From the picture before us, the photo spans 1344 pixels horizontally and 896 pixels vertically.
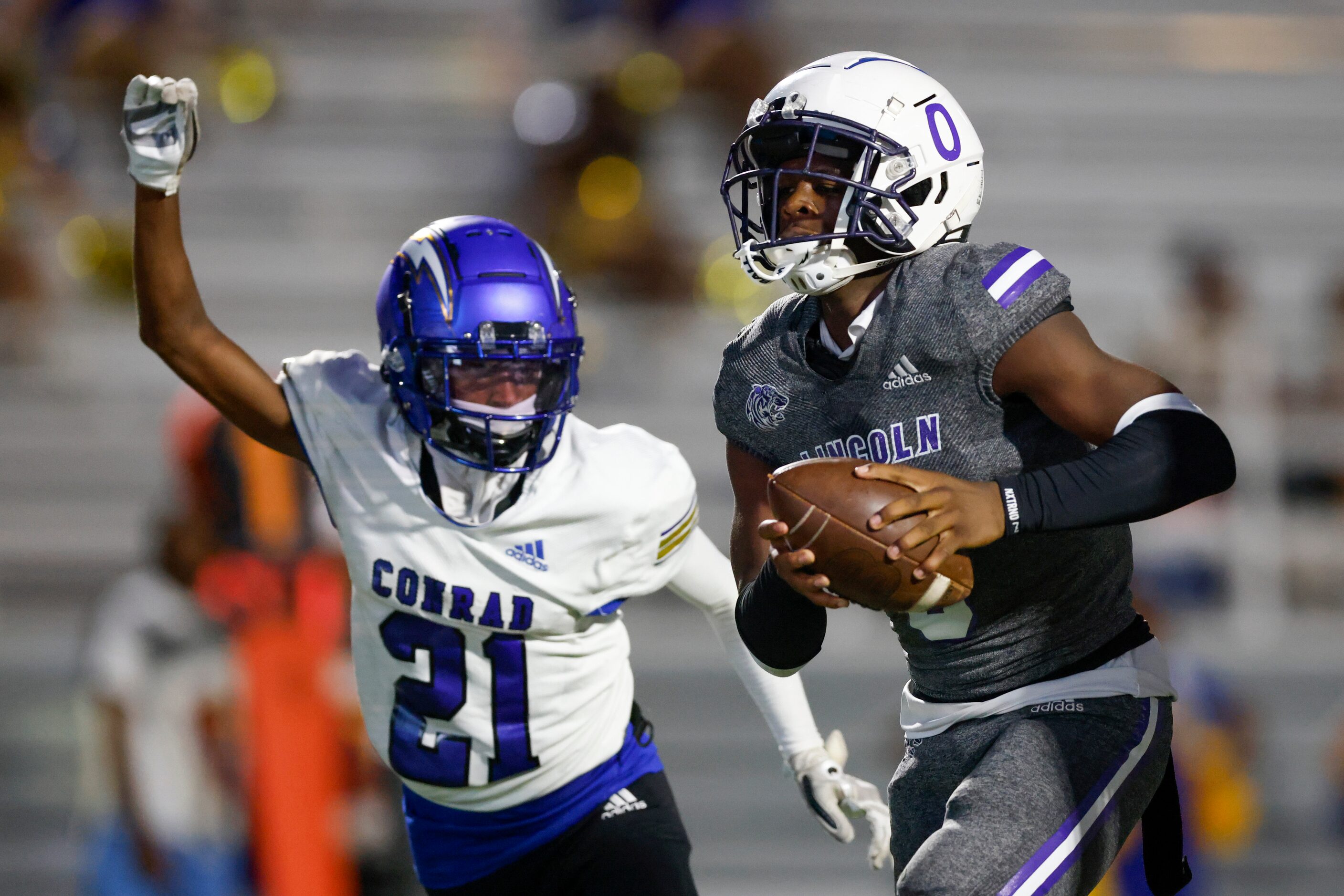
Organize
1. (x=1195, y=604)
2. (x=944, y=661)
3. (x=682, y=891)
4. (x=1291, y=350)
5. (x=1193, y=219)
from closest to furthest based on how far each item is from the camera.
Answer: (x=944, y=661) → (x=682, y=891) → (x=1195, y=604) → (x=1291, y=350) → (x=1193, y=219)

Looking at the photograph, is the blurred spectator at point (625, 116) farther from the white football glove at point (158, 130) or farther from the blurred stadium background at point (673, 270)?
the white football glove at point (158, 130)

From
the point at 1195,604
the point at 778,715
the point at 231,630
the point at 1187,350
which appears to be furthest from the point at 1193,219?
the point at 778,715

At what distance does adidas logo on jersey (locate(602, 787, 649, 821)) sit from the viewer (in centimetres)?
282

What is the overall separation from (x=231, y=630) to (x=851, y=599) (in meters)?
3.55

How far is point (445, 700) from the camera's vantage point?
9.01 ft

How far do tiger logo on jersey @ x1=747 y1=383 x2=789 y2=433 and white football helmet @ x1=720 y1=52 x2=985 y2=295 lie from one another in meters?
0.18

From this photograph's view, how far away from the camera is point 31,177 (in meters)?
7.01

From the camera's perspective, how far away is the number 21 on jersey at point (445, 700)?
9.02ft

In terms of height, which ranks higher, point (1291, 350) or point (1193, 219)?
point (1193, 219)

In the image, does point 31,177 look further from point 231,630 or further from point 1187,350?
point 1187,350

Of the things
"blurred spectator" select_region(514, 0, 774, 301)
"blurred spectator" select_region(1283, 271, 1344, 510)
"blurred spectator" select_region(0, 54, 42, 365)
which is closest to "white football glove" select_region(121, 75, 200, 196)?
"blurred spectator" select_region(514, 0, 774, 301)

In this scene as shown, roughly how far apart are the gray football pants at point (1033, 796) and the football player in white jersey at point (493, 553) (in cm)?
36

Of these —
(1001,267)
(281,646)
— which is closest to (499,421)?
(1001,267)

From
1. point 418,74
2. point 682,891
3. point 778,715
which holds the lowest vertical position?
point 682,891
